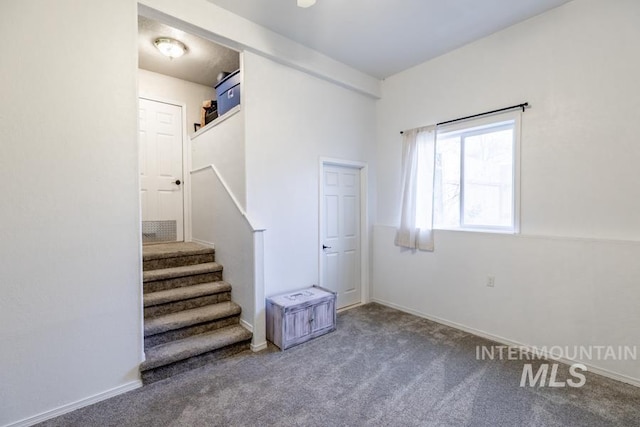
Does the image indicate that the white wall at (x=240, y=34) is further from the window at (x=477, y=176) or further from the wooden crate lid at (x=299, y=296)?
the wooden crate lid at (x=299, y=296)

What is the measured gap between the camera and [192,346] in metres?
2.50

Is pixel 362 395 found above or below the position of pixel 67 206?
below

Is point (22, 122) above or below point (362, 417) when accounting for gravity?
above

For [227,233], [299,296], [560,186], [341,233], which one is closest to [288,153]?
[227,233]

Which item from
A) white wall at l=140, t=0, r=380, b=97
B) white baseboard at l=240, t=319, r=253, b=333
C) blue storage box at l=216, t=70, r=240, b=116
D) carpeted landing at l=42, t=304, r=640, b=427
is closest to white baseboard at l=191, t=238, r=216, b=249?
white baseboard at l=240, t=319, r=253, b=333

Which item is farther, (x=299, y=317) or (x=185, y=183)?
(x=185, y=183)

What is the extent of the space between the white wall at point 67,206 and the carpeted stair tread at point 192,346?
0.13m

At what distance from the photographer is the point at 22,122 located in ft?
6.12

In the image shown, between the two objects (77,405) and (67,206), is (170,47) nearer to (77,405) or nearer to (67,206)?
(67,206)

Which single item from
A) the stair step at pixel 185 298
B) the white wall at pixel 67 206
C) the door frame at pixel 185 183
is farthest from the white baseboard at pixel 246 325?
the door frame at pixel 185 183

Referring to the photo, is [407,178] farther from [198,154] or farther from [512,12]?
[198,154]

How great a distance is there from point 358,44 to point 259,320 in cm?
318

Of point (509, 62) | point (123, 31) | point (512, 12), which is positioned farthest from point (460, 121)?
point (123, 31)

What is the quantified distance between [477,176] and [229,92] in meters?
3.01
